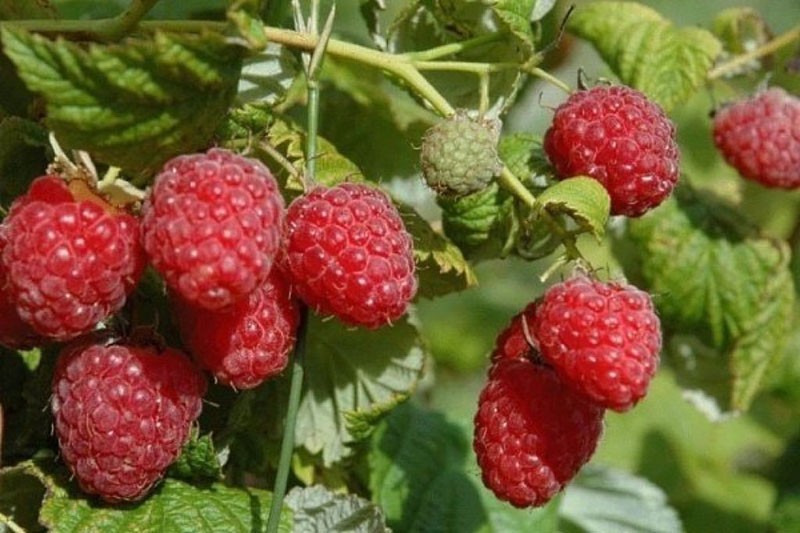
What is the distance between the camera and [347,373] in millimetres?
1549

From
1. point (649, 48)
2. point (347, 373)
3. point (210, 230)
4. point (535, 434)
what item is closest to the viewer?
point (210, 230)

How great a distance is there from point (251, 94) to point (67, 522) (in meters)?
0.43

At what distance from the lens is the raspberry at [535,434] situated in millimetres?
1289

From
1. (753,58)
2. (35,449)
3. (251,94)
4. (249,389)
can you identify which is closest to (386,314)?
(249,389)

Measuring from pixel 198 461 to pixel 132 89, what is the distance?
40 cm

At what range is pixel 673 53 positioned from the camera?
1711 mm

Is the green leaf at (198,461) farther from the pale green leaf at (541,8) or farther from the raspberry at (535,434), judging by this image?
the pale green leaf at (541,8)

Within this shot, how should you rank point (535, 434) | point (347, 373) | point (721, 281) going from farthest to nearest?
point (721, 281) < point (347, 373) < point (535, 434)

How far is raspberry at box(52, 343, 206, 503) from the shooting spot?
122cm

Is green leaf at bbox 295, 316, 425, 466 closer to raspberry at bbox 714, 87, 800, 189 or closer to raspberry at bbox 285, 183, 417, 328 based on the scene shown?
raspberry at bbox 285, 183, 417, 328

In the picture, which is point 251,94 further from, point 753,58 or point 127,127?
point 753,58

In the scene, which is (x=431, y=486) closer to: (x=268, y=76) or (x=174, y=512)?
(x=174, y=512)

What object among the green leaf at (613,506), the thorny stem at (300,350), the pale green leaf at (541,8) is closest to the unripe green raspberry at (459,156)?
the thorny stem at (300,350)

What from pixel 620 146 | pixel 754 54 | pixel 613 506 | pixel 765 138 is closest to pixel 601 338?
pixel 620 146
